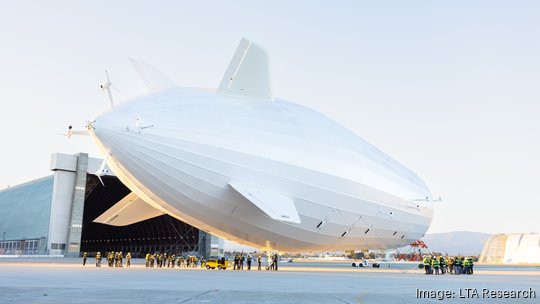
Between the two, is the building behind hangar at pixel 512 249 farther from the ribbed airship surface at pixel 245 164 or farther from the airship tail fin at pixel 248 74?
the airship tail fin at pixel 248 74

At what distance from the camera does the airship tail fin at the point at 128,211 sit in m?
34.5

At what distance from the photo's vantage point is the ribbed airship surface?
25234 millimetres

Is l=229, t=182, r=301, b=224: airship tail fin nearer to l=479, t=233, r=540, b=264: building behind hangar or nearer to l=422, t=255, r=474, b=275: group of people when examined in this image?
l=422, t=255, r=474, b=275: group of people

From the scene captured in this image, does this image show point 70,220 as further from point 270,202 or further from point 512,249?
point 512,249

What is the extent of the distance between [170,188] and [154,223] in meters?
67.8

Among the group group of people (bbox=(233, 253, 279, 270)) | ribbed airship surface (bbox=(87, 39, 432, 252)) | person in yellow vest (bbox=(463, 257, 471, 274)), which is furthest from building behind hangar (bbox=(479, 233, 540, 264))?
group of people (bbox=(233, 253, 279, 270))

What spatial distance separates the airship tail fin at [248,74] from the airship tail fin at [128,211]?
37.2 feet

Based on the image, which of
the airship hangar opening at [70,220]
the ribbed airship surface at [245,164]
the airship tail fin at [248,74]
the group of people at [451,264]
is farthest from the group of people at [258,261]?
the airship hangar opening at [70,220]

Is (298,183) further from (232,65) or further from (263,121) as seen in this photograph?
(232,65)

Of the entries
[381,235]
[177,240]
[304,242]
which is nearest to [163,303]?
[304,242]

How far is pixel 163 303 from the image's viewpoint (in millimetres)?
11023

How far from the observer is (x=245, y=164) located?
26.9 meters

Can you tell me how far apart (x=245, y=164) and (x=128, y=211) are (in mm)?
12934

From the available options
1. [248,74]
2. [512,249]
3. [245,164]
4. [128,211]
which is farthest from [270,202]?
[512,249]
